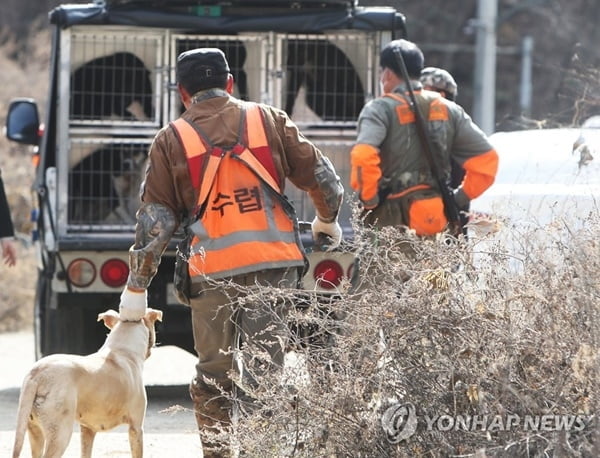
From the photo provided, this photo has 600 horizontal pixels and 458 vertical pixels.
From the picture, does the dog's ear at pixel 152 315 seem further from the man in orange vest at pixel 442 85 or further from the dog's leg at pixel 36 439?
the man in orange vest at pixel 442 85

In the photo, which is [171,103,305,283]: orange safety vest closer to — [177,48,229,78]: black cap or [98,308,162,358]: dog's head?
[177,48,229,78]: black cap

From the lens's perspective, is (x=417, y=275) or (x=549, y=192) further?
(x=549, y=192)

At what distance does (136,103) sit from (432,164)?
254 cm

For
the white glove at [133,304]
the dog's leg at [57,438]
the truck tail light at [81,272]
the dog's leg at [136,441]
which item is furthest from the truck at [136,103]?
the dog's leg at [57,438]

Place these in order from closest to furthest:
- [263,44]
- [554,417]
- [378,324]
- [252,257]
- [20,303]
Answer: [554,417] → [378,324] → [252,257] → [263,44] → [20,303]

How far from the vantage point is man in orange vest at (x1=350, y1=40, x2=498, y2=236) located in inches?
312

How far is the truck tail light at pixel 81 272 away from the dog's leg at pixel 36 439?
2.72 m

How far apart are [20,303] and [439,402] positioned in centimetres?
1096

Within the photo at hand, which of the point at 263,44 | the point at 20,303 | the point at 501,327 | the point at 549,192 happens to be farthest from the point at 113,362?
the point at 20,303

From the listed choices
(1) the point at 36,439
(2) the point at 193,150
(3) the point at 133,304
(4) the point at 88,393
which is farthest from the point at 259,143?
(1) the point at 36,439

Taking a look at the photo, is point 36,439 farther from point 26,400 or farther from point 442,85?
point 442,85

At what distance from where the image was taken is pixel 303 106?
9.78 meters

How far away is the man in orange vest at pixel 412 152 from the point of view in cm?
792

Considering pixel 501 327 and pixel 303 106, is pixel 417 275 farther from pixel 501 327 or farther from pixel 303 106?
pixel 303 106
